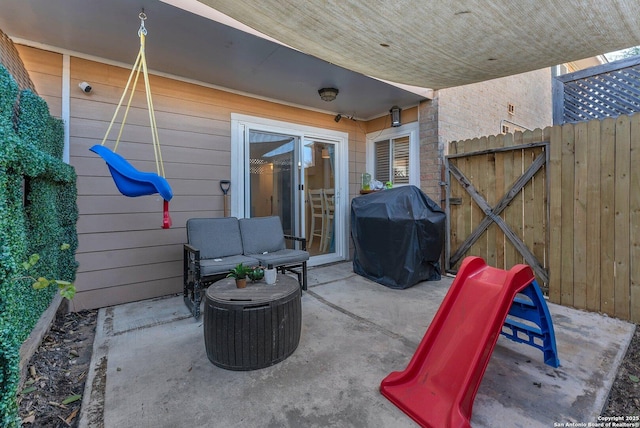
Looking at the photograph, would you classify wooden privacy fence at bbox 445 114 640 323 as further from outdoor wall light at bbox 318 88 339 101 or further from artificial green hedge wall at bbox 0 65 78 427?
artificial green hedge wall at bbox 0 65 78 427

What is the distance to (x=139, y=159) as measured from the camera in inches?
134

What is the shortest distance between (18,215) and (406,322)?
9.81 ft

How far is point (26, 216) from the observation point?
2.19m

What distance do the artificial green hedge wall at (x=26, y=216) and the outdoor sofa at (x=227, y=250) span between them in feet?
3.61

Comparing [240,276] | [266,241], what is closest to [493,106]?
[266,241]

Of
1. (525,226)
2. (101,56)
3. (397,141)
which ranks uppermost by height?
(101,56)

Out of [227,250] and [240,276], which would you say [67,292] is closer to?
[240,276]

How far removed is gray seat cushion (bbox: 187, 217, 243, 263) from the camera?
3.34 m

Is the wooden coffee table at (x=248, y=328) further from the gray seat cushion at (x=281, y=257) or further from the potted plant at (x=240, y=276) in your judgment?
the gray seat cushion at (x=281, y=257)

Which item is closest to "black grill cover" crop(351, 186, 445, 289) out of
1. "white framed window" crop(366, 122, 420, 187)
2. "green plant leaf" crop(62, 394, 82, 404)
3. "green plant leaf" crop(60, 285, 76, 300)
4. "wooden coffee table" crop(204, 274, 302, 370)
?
"white framed window" crop(366, 122, 420, 187)

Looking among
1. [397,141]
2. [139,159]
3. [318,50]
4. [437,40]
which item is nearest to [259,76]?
Result: [318,50]

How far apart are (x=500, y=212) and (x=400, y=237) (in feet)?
4.19

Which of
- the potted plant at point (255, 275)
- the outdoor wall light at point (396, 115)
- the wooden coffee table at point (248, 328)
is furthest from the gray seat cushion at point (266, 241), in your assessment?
the outdoor wall light at point (396, 115)

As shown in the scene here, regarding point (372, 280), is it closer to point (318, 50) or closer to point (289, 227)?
point (289, 227)
